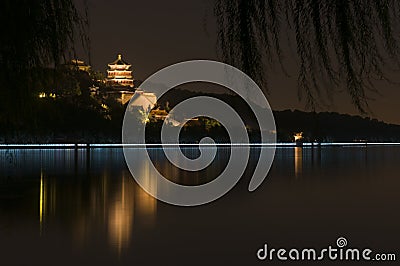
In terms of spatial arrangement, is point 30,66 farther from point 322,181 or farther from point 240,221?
point 322,181

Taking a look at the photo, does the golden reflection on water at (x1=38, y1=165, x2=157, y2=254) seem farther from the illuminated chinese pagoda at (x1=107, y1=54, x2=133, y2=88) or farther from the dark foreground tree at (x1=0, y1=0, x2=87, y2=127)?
the illuminated chinese pagoda at (x1=107, y1=54, x2=133, y2=88)

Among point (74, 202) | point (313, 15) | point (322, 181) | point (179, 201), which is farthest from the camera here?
point (322, 181)

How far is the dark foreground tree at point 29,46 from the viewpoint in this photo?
1.81m

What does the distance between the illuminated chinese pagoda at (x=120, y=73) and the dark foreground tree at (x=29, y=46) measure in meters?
107

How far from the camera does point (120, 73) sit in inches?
4390

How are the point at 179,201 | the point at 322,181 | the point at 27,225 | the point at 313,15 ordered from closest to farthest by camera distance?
the point at 313,15, the point at 27,225, the point at 179,201, the point at 322,181

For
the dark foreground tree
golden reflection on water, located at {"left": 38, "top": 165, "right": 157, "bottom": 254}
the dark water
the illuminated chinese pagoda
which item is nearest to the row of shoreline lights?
the dark foreground tree

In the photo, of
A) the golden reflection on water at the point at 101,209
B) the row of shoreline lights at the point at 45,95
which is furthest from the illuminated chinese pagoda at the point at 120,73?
the row of shoreline lights at the point at 45,95

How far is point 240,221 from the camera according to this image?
47.1 feet

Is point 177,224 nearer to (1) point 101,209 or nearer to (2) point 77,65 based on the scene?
(1) point 101,209

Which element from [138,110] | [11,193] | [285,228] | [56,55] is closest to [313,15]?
[56,55]

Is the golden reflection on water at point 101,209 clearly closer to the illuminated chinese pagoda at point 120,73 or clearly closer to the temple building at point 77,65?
the temple building at point 77,65

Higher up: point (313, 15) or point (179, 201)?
point (313, 15)

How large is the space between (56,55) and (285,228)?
11845 mm
